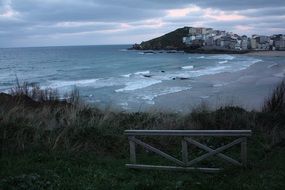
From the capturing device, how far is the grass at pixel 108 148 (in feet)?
24.1

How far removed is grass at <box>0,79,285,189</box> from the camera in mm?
7352

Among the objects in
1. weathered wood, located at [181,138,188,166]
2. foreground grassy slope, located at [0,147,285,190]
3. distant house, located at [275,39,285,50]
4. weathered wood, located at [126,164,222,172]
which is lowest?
distant house, located at [275,39,285,50]

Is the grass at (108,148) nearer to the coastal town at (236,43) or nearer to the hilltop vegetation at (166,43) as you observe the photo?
the coastal town at (236,43)

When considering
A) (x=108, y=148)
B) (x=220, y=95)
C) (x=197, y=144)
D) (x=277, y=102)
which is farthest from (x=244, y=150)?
(x=220, y=95)

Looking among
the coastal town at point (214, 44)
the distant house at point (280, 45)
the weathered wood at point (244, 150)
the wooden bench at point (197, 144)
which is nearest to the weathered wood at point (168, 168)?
the wooden bench at point (197, 144)

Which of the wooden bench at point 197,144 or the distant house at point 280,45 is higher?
the wooden bench at point 197,144

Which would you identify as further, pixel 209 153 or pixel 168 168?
pixel 168 168

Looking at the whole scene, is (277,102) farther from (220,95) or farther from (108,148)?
(220,95)

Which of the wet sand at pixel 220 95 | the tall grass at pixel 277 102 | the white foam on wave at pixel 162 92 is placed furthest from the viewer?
the white foam on wave at pixel 162 92

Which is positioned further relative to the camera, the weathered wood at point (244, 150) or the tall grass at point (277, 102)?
the tall grass at point (277, 102)

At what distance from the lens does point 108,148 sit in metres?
10.8

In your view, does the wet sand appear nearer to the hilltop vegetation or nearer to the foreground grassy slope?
the foreground grassy slope

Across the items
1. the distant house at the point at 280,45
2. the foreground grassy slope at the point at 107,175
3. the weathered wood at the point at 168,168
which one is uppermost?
the foreground grassy slope at the point at 107,175

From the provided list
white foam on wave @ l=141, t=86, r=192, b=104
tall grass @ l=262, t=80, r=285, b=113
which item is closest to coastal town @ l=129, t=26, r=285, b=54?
white foam on wave @ l=141, t=86, r=192, b=104
